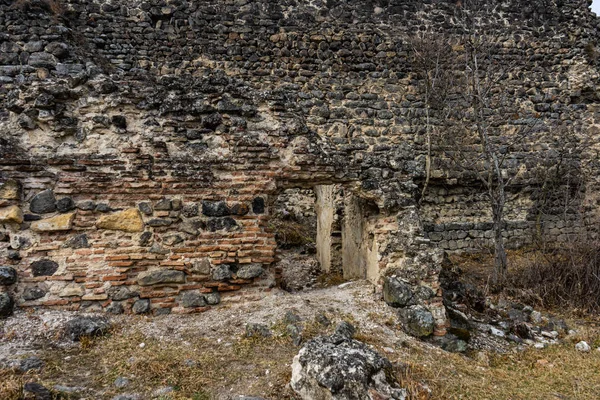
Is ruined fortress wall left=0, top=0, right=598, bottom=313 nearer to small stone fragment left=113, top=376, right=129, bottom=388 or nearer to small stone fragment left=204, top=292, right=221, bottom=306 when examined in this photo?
small stone fragment left=204, top=292, right=221, bottom=306

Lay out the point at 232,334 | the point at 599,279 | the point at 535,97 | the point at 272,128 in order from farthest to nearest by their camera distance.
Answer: the point at 535,97 → the point at 599,279 → the point at 272,128 → the point at 232,334

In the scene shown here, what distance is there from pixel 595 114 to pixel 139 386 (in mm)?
11217

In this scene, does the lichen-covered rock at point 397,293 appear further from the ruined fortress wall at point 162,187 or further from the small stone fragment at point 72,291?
the small stone fragment at point 72,291

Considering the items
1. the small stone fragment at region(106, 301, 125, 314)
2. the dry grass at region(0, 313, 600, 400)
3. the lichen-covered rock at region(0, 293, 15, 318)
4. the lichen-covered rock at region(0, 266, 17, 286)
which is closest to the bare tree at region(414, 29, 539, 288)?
the dry grass at region(0, 313, 600, 400)

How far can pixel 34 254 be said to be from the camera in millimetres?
4035

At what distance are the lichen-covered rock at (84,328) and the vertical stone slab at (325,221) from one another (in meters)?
4.46

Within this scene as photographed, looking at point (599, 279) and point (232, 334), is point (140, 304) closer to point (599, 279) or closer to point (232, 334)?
point (232, 334)

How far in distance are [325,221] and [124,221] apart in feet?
14.4

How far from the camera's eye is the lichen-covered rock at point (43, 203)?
4074mm

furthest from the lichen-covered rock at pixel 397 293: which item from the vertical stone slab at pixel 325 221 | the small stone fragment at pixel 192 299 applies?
the vertical stone slab at pixel 325 221

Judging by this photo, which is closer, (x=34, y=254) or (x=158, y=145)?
(x=34, y=254)

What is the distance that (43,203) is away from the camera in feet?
13.4

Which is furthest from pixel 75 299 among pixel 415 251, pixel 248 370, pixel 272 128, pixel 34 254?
pixel 415 251

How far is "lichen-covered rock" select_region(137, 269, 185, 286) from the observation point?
418 cm
